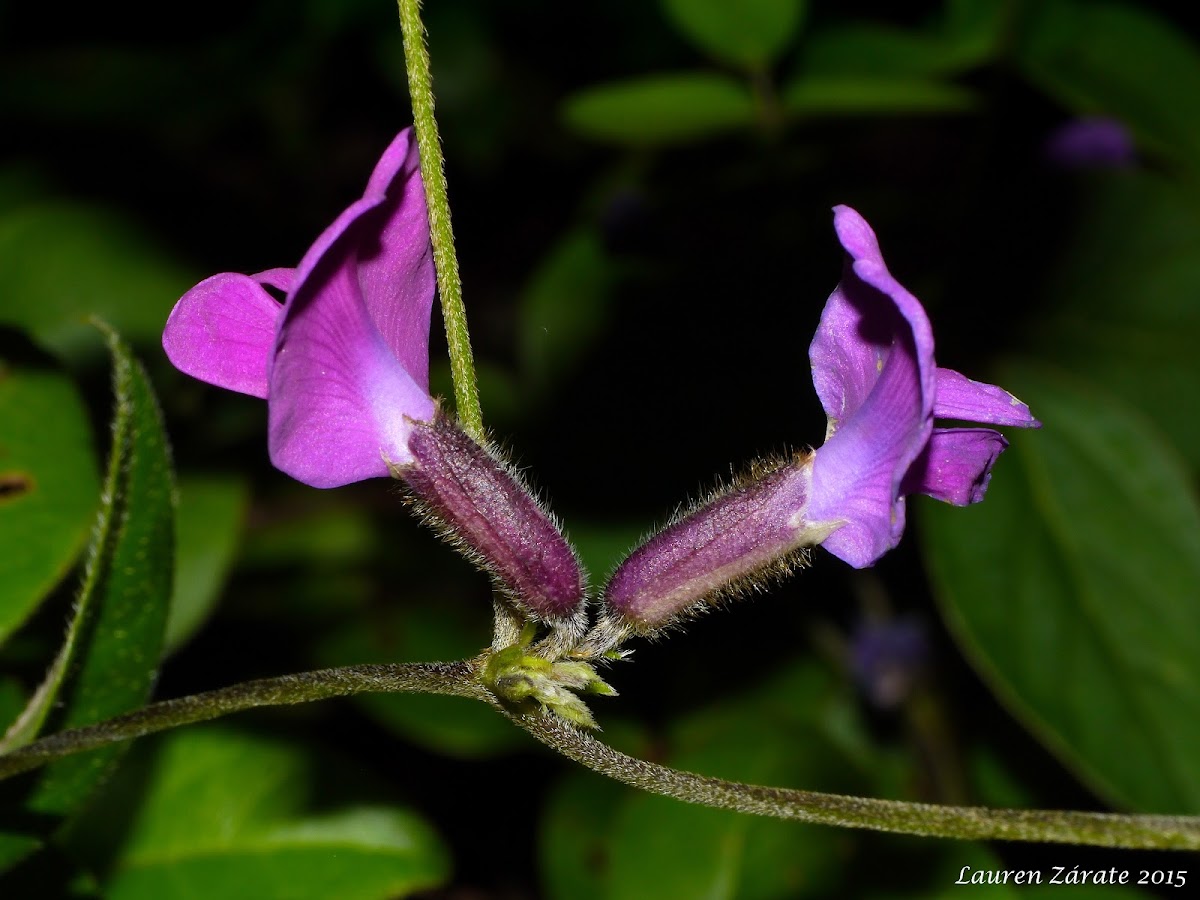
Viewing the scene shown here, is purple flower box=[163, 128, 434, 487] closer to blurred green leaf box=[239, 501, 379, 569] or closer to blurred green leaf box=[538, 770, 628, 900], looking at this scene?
blurred green leaf box=[538, 770, 628, 900]

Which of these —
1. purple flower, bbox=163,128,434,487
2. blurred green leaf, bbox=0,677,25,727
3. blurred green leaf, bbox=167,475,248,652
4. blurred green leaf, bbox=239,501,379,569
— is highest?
purple flower, bbox=163,128,434,487

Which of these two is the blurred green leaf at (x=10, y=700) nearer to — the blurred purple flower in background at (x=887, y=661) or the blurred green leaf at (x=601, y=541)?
the blurred green leaf at (x=601, y=541)

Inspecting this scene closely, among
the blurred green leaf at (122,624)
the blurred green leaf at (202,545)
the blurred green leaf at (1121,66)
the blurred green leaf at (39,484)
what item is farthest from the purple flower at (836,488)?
the blurred green leaf at (1121,66)

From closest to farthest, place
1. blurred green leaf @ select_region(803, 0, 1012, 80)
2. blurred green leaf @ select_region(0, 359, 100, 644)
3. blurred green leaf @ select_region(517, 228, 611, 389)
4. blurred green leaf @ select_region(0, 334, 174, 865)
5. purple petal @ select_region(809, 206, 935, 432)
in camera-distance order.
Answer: purple petal @ select_region(809, 206, 935, 432) → blurred green leaf @ select_region(0, 334, 174, 865) → blurred green leaf @ select_region(0, 359, 100, 644) → blurred green leaf @ select_region(803, 0, 1012, 80) → blurred green leaf @ select_region(517, 228, 611, 389)

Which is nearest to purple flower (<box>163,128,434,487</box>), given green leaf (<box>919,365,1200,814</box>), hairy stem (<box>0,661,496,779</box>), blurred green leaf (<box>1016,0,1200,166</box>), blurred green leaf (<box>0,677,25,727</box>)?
hairy stem (<box>0,661,496,779</box>)

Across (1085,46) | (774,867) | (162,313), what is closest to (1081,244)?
(1085,46)

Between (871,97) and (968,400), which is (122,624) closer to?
(968,400)
